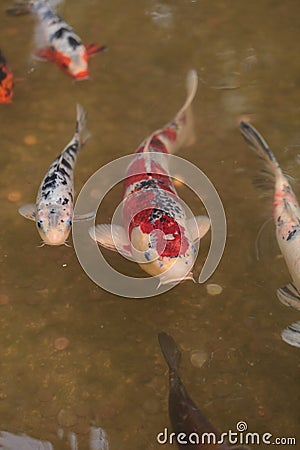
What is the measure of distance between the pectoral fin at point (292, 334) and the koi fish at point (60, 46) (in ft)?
8.92

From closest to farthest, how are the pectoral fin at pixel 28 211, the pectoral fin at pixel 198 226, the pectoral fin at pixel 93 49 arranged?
the pectoral fin at pixel 198 226 < the pectoral fin at pixel 28 211 < the pectoral fin at pixel 93 49

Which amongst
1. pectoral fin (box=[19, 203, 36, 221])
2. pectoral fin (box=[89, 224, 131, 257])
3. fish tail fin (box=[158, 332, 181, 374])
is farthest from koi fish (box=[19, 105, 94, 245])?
fish tail fin (box=[158, 332, 181, 374])

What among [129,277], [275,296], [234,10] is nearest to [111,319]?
[129,277]

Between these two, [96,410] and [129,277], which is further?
[129,277]

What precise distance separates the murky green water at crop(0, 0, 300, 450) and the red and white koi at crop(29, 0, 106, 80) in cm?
21

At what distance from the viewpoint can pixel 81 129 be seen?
179 inches

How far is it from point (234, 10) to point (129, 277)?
3.35 meters

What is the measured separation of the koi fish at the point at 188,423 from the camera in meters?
2.98

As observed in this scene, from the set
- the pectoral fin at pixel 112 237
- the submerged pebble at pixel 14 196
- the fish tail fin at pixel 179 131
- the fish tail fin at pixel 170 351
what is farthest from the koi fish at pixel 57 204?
the fish tail fin at pixel 170 351

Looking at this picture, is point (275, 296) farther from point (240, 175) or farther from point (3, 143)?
point (3, 143)

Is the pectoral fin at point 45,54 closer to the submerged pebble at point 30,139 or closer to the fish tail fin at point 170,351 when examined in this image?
the submerged pebble at point 30,139

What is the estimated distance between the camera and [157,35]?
233 inches

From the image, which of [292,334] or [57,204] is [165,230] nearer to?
[57,204]

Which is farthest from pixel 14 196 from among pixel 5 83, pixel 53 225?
pixel 5 83
